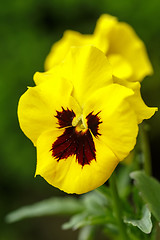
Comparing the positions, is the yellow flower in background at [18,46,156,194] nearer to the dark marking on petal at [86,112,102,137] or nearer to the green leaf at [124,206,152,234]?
A: the dark marking on petal at [86,112,102,137]

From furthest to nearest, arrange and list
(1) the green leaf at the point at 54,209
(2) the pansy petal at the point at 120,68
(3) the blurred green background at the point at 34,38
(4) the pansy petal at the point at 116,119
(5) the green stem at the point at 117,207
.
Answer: (3) the blurred green background at the point at 34,38 → (1) the green leaf at the point at 54,209 → (2) the pansy petal at the point at 120,68 → (5) the green stem at the point at 117,207 → (4) the pansy petal at the point at 116,119

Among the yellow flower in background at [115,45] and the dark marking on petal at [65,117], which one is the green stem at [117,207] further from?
the yellow flower in background at [115,45]

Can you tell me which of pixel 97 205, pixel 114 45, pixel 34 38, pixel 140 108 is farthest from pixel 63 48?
pixel 34 38

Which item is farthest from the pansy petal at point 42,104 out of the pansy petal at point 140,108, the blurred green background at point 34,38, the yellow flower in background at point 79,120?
the blurred green background at point 34,38

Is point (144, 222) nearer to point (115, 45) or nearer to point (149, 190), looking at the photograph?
point (149, 190)

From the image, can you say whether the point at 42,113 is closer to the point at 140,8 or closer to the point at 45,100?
the point at 45,100

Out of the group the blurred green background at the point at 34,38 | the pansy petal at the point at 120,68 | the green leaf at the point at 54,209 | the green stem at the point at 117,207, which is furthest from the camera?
the blurred green background at the point at 34,38

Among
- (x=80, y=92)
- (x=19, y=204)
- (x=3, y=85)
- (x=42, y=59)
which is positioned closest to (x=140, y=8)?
(x=42, y=59)
